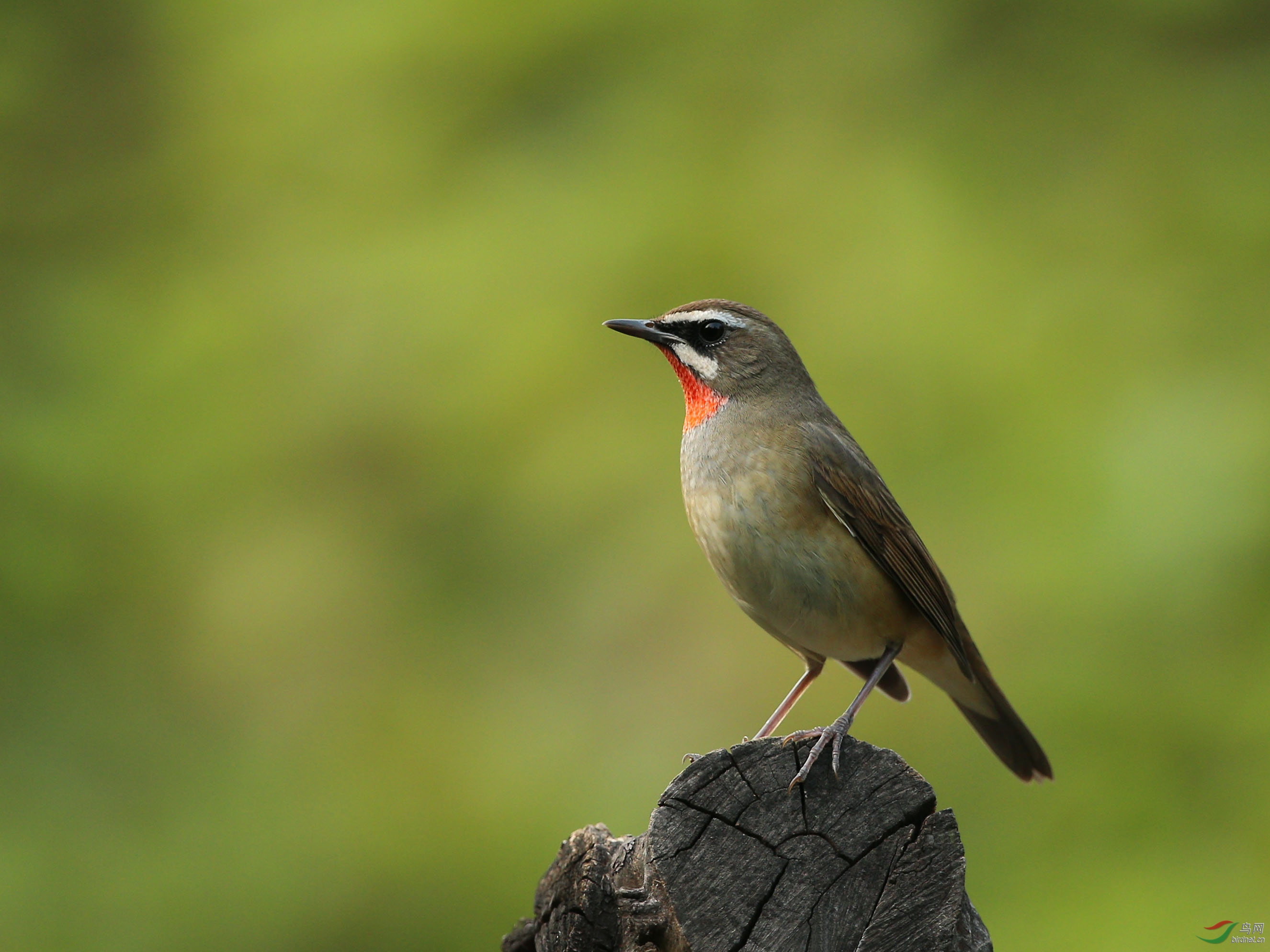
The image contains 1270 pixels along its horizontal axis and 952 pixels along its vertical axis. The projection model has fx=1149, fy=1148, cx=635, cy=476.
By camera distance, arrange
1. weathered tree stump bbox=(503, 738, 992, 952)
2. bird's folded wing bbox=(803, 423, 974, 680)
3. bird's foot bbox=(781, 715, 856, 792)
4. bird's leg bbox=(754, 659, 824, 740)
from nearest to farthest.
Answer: weathered tree stump bbox=(503, 738, 992, 952), bird's foot bbox=(781, 715, 856, 792), bird's folded wing bbox=(803, 423, 974, 680), bird's leg bbox=(754, 659, 824, 740)

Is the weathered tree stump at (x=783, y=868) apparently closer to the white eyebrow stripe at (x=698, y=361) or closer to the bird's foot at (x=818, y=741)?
the bird's foot at (x=818, y=741)

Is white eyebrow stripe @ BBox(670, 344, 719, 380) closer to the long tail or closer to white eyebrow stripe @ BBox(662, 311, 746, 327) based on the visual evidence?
white eyebrow stripe @ BBox(662, 311, 746, 327)

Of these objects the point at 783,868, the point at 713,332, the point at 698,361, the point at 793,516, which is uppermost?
the point at 713,332

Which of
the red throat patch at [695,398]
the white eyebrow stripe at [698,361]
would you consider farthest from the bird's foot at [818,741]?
the white eyebrow stripe at [698,361]

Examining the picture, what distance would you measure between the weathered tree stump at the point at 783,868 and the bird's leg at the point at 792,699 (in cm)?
117

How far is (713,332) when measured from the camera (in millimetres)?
5145

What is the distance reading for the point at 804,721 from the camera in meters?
7.16

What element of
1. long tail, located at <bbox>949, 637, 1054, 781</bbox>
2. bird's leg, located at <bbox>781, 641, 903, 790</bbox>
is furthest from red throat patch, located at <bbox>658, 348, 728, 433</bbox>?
long tail, located at <bbox>949, 637, 1054, 781</bbox>

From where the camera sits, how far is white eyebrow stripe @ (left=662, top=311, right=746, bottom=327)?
511 centimetres

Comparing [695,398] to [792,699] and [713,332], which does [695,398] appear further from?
[792,699]

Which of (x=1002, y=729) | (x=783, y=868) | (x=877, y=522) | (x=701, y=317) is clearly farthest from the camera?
(x=1002, y=729)

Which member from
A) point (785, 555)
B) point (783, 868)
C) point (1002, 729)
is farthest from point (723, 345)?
point (783, 868)

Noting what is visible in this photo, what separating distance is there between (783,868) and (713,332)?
2.58 meters

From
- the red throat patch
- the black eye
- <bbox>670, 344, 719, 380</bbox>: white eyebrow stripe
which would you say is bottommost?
the red throat patch
